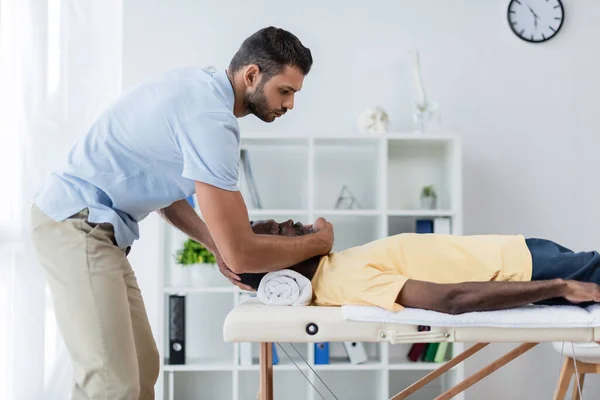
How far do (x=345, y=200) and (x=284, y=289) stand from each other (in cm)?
151

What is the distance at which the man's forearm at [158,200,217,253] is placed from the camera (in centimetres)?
194

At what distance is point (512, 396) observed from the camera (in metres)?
3.23

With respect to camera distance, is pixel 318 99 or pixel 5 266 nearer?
pixel 5 266

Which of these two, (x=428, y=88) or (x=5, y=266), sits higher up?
(x=428, y=88)

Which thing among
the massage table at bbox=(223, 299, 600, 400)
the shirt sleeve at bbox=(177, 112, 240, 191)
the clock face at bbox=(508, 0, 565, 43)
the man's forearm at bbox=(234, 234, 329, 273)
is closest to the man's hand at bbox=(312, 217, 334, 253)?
the man's forearm at bbox=(234, 234, 329, 273)

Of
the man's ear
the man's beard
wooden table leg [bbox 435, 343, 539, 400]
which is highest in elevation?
the man's ear

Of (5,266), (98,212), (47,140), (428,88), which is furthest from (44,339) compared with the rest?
(428,88)

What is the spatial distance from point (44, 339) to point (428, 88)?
1.95 m

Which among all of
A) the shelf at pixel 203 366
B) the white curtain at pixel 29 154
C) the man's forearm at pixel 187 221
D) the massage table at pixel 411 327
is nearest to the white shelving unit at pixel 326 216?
the shelf at pixel 203 366

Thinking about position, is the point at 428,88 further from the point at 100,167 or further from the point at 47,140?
the point at 100,167

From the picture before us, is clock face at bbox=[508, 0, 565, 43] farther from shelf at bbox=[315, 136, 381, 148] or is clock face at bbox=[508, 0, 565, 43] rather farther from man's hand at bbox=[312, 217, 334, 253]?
man's hand at bbox=[312, 217, 334, 253]

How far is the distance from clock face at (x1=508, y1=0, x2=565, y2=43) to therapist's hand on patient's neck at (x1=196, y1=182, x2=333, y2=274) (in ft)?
6.78

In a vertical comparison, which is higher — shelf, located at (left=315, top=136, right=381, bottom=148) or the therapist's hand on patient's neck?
shelf, located at (left=315, top=136, right=381, bottom=148)

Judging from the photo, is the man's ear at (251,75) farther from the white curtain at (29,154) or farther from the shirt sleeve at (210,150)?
the white curtain at (29,154)
